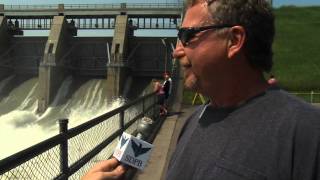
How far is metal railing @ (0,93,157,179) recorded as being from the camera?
475 cm

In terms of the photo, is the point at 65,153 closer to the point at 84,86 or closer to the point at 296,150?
the point at 296,150

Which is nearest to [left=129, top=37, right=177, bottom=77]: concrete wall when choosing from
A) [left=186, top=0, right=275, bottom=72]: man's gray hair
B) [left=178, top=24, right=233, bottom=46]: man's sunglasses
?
[left=178, top=24, right=233, bottom=46]: man's sunglasses

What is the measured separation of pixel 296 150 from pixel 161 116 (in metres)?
16.8

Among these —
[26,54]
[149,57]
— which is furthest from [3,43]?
[149,57]

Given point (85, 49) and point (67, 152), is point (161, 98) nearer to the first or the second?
point (67, 152)

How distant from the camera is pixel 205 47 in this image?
2.12 metres

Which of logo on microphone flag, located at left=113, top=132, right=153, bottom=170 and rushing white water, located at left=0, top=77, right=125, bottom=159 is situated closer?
logo on microphone flag, located at left=113, top=132, right=153, bottom=170

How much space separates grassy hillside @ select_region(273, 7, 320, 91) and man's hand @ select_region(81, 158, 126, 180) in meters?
29.7

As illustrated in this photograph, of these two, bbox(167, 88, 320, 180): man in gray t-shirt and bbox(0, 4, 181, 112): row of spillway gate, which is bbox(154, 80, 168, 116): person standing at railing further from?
bbox(0, 4, 181, 112): row of spillway gate

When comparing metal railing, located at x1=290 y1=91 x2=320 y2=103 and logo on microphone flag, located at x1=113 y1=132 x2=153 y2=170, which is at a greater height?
logo on microphone flag, located at x1=113 y1=132 x2=153 y2=170

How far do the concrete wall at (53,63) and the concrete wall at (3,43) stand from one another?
3.99 metres

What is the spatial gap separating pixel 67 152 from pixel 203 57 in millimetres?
3884

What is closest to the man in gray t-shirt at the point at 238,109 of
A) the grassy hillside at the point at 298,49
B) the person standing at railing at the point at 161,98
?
the person standing at railing at the point at 161,98

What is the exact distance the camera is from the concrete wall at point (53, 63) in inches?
1956
